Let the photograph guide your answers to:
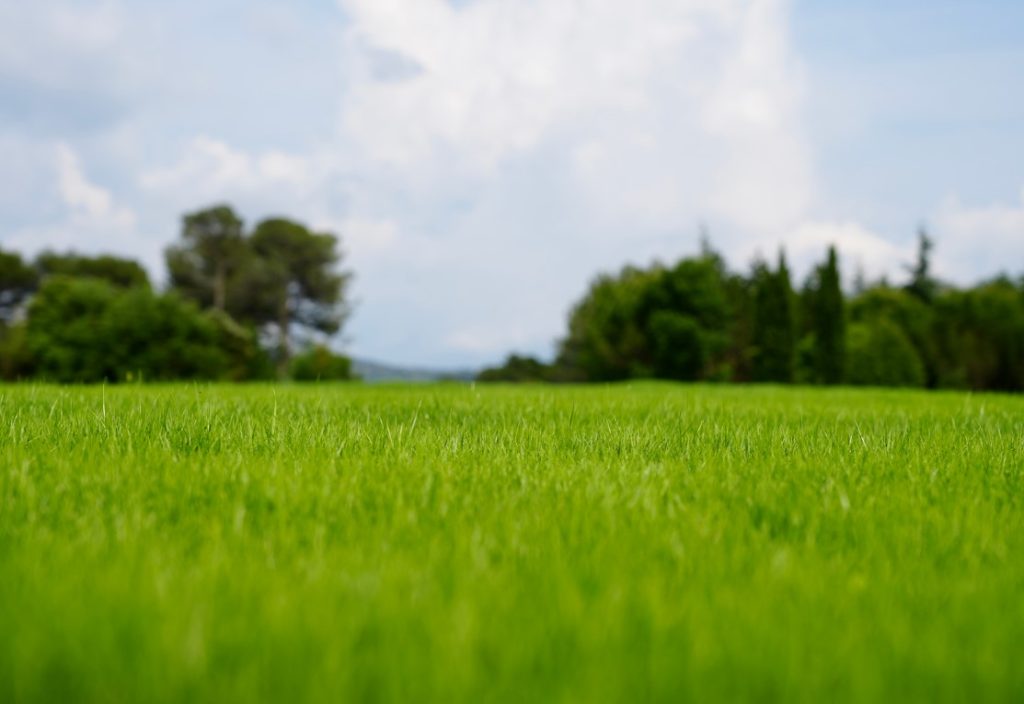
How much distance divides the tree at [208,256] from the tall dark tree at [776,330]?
1628 inches

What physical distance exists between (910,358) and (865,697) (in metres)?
64.9

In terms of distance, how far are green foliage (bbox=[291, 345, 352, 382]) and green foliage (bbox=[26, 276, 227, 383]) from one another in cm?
610

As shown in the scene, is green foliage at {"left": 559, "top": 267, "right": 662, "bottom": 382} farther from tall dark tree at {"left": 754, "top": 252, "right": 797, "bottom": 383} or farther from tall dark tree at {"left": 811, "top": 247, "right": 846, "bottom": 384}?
tall dark tree at {"left": 811, "top": 247, "right": 846, "bottom": 384}

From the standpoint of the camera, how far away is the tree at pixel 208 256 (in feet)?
213

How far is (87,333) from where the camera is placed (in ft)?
140

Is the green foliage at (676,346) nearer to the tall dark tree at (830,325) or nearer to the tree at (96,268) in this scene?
the tall dark tree at (830,325)

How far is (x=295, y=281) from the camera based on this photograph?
68.8 metres

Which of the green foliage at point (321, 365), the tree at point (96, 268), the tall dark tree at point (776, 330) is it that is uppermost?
the tree at point (96, 268)

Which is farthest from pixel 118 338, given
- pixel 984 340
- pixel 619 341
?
pixel 984 340

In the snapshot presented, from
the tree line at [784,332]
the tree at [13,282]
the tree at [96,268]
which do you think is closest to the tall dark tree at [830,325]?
the tree line at [784,332]

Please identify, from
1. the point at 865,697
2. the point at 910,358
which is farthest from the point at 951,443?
the point at 910,358

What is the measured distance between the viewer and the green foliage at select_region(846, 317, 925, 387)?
59.3 m

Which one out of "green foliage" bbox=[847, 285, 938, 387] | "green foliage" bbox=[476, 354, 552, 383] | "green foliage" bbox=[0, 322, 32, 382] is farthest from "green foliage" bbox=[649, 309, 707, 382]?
"green foliage" bbox=[0, 322, 32, 382]

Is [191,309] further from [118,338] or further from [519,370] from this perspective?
[519,370]
